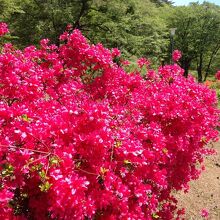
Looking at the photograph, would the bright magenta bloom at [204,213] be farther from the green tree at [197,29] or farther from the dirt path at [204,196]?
the green tree at [197,29]

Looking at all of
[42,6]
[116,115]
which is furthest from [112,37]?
[116,115]

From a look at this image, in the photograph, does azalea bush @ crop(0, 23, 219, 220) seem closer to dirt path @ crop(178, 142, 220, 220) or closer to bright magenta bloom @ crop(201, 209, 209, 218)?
bright magenta bloom @ crop(201, 209, 209, 218)

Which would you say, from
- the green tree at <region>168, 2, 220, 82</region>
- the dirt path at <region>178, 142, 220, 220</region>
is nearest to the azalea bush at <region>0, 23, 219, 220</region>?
the dirt path at <region>178, 142, 220, 220</region>

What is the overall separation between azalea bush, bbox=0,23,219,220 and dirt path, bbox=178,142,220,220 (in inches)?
102

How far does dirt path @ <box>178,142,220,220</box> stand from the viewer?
7301mm

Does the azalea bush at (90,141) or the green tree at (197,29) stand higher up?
the azalea bush at (90,141)

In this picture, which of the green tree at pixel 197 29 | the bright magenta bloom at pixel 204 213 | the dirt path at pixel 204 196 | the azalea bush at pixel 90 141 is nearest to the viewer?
the azalea bush at pixel 90 141

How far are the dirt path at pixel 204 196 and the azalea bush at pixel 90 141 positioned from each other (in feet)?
8.48

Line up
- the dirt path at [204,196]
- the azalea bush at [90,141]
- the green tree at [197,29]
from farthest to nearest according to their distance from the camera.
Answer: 1. the green tree at [197,29]
2. the dirt path at [204,196]
3. the azalea bush at [90,141]

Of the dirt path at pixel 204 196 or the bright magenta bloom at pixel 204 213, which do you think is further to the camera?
the dirt path at pixel 204 196

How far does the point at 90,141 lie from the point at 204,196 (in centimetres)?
607

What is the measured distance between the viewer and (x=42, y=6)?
1856 cm

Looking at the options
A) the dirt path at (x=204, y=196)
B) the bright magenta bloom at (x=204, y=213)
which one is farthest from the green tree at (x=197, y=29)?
the bright magenta bloom at (x=204, y=213)

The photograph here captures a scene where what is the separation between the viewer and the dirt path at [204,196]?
7.30 m
